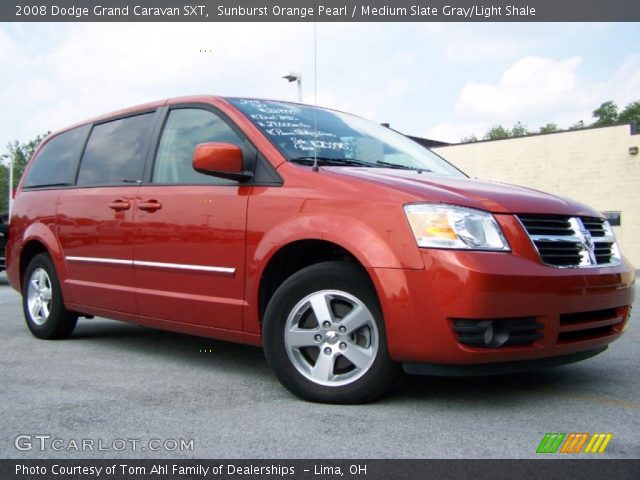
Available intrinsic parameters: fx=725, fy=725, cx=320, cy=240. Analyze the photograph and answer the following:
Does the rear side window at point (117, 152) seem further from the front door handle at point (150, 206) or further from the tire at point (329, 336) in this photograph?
the tire at point (329, 336)

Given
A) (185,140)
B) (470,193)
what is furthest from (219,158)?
(470,193)

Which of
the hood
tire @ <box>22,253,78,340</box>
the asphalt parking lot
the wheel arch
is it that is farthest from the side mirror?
tire @ <box>22,253,78,340</box>

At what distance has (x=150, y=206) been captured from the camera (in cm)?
469

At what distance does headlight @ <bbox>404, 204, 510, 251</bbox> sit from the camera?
3367 millimetres

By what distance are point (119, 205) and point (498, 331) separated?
2806 millimetres

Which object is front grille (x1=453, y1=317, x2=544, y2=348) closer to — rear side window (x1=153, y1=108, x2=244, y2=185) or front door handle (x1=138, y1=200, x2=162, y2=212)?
rear side window (x1=153, y1=108, x2=244, y2=185)

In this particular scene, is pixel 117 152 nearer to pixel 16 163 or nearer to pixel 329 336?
pixel 329 336

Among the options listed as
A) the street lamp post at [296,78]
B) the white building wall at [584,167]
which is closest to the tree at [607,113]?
the white building wall at [584,167]

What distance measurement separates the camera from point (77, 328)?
21.7 ft

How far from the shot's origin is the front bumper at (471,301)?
3275mm
